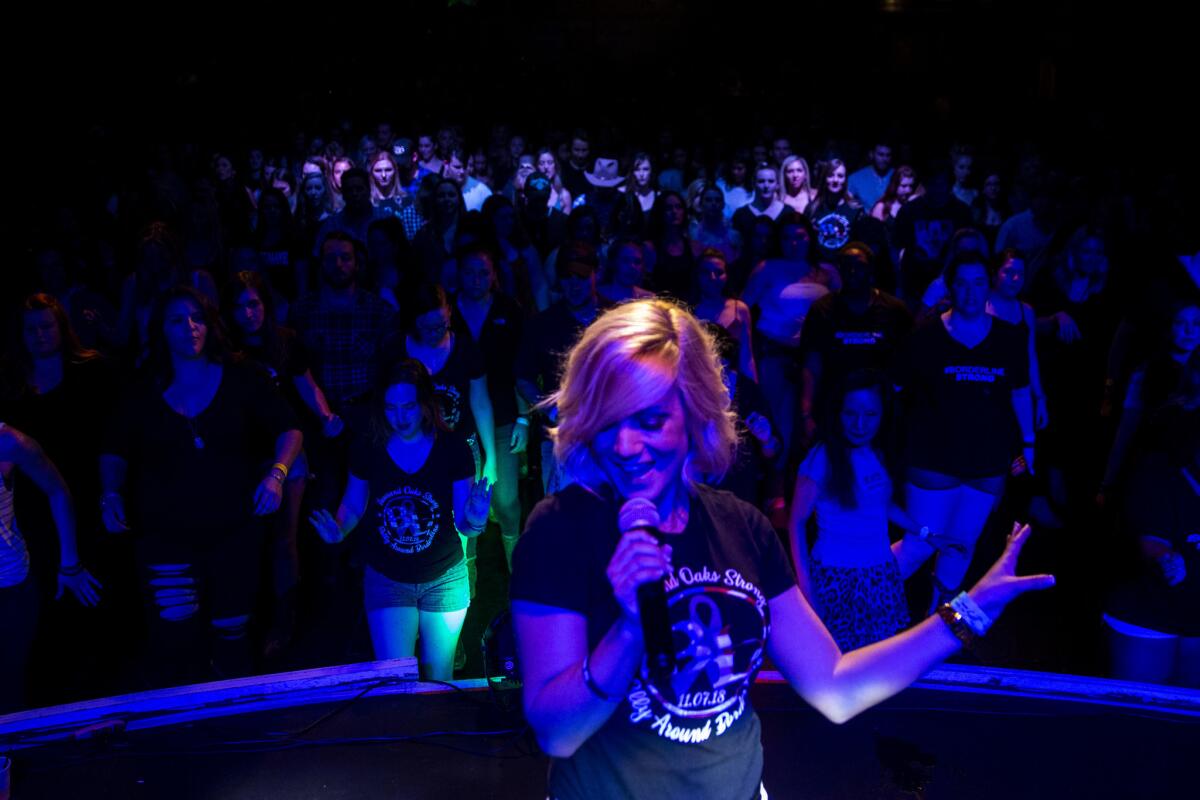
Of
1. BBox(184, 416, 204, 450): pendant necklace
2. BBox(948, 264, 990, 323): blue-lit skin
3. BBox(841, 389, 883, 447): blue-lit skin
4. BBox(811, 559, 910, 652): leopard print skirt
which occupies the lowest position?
BBox(811, 559, 910, 652): leopard print skirt

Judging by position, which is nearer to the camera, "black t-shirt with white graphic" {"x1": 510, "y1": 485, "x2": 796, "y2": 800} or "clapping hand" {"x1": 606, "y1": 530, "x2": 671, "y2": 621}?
"clapping hand" {"x1": 606, "y1": 530, "x2": 671, "y2": 621}

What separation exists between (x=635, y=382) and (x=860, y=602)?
2.13 m

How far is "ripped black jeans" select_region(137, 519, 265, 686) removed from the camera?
3473 mm

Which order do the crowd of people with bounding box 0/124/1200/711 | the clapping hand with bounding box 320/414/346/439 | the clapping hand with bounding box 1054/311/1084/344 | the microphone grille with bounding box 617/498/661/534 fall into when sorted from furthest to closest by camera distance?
the clapping hand with bounding box 1054/311/1084/344
the clapping hand with bounding box 320/414/346/439
the crowd of people with bounding box 0/124/1200/711
the microphone grille with bounding box 617/498/661/534

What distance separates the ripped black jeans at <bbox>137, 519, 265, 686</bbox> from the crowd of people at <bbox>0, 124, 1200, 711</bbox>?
0.04 feet

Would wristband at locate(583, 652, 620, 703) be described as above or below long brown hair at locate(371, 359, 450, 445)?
below

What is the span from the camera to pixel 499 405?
4934 mm

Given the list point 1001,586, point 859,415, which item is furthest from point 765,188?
point 1001,586

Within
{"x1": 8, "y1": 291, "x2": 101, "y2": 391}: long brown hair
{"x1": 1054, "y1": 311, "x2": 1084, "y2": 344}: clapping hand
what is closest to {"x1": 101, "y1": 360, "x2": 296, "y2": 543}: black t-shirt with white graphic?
{"x1": 8, "y1": 291, "x2": 101, "y2": 391}: long brown hair

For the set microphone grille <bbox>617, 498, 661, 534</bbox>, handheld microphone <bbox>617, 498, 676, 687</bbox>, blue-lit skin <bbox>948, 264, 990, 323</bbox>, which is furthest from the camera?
blue-lit skin <bbox>948, 264, 990, 323</bbox>

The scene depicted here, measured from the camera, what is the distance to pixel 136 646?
4457 millimetres

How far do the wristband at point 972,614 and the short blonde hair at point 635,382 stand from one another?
1.55 ft

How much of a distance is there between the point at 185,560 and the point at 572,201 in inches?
247

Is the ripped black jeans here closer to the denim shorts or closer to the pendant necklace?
the pendant necklace
